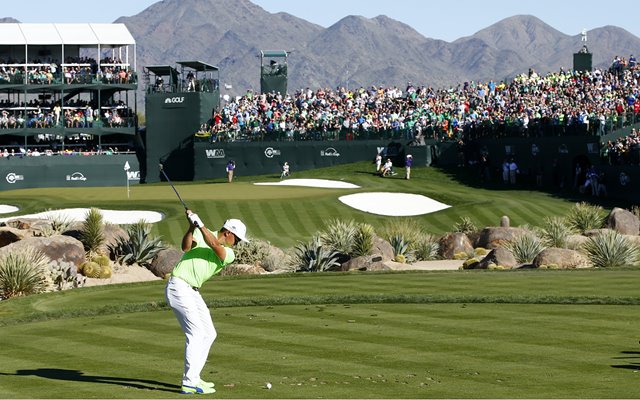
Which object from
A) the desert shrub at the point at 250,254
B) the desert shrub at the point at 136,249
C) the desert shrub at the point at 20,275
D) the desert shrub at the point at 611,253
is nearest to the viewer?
the desert shrub at the point at 20,275

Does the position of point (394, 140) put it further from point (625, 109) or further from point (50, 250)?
point (50, 250)

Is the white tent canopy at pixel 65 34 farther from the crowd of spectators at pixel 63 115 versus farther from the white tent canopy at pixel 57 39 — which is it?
the crowd of spectators at pixel 63 115

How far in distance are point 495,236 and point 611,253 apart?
7.27 m

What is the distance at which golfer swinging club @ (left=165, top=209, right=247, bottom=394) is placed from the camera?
53.7ft

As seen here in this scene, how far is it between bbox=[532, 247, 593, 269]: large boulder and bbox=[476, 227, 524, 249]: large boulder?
19.8 feet

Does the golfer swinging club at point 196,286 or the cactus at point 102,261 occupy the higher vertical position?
the golfer swinging club at point 196,286

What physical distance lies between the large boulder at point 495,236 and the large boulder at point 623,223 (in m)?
4.92

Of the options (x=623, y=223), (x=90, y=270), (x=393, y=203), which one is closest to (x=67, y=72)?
(x=393, y=203)

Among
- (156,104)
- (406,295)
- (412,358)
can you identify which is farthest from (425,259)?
(156,104)

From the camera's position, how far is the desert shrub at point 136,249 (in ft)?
126

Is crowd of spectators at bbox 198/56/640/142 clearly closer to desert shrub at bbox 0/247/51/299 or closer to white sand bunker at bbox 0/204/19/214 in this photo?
white sand bunker at bbox 0/204/19/214

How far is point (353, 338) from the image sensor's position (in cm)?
2117

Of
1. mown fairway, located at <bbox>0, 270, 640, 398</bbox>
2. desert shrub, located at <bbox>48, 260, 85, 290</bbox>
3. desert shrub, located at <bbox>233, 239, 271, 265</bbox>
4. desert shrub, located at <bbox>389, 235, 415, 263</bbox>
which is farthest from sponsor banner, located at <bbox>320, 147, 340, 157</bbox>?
mown fairway, located at <bbox>0, 270, 640, 398</bbox>

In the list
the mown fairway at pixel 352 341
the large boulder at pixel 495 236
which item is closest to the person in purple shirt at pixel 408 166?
the large boulder at pixel 495 236
